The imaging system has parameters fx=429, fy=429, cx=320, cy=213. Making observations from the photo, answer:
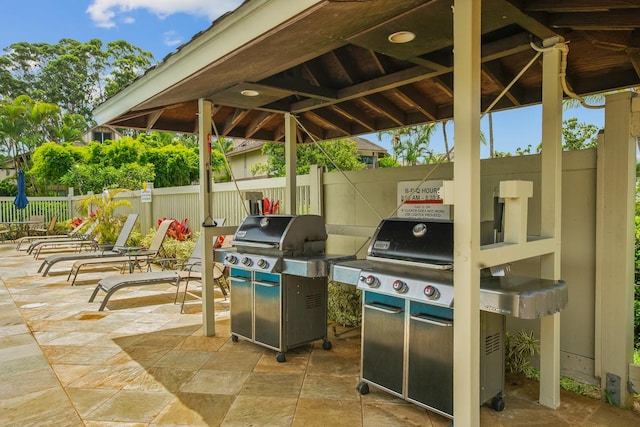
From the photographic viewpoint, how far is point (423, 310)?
2592 millimetres

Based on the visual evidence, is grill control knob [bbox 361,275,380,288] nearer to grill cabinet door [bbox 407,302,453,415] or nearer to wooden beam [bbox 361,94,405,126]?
grill cabinet door [bbox 407,302,453,415]

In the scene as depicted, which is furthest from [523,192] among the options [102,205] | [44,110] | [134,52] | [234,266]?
[134,52]

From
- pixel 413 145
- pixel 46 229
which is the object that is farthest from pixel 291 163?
pixel 413 145

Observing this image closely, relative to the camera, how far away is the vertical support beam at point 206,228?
14.1 ft

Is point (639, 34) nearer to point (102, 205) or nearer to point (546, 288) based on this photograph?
point (546, 288)

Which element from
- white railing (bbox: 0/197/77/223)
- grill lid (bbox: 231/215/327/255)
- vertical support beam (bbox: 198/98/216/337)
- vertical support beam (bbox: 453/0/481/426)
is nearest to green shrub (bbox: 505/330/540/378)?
vertical support beam (bbox: 453/0/481/426)

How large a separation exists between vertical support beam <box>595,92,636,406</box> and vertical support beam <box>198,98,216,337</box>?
10.9 ft

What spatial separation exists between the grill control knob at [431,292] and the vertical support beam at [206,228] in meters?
2.51

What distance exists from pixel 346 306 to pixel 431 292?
2327 mm

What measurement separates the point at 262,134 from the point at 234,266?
8.03ft

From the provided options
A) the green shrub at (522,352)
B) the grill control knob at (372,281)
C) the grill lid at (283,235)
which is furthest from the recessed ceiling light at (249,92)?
the green shrub at (522,352)

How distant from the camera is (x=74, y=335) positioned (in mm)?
4402

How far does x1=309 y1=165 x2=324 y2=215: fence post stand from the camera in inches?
206

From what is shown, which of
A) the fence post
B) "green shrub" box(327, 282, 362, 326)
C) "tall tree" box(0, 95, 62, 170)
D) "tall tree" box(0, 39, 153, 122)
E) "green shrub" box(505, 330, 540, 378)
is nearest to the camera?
"green shrub" box(505, 330, 540, 378)
